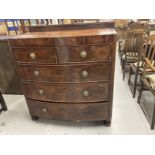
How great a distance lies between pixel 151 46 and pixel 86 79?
40.0 inches

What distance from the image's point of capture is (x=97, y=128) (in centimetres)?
171

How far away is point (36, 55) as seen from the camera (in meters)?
1.34

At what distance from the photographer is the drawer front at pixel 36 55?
1.31m

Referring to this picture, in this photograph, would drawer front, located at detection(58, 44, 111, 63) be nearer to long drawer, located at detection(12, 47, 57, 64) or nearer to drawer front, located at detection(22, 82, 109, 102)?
long drawer, located at detection(12, 47, 57, 64)

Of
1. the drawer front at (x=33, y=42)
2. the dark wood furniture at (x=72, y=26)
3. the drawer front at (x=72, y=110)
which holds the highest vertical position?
the dark wood furniture at (x=72, y=26)

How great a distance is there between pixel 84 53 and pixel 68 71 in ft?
0.78

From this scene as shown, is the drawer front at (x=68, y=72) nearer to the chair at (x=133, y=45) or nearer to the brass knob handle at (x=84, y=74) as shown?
the brass knob handle at (x=84, y=74)

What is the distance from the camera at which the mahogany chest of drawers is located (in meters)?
1.24

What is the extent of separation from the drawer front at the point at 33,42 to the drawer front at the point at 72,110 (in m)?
0.66

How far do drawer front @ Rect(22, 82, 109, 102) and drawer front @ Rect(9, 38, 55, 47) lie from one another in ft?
1.37

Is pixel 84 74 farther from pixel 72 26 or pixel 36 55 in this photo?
pixel 72 26

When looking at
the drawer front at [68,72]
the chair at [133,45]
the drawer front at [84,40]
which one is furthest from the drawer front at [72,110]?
the chair at [133,45]

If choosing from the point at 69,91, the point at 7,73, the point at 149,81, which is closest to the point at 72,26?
the point at 69,91
